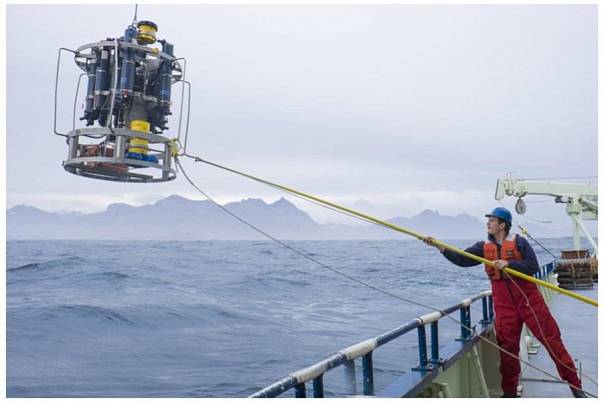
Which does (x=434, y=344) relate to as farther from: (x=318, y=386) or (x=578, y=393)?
(x=318, y=386)

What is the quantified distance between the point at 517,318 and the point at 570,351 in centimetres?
395

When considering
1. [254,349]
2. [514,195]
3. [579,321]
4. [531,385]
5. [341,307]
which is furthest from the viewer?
[341,307]

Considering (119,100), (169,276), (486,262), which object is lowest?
(169,276)

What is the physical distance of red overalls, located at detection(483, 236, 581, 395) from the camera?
4863 millimetres

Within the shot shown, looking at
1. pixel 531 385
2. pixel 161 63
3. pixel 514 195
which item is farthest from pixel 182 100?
pixel 514 195

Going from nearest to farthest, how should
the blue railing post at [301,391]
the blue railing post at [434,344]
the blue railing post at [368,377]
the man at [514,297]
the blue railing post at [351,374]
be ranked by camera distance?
the blue railing post at [301,391], the blue railing post at [351,374], the blue railing post at [368,377], the man at [514,297], the blue railing post at [434,344]

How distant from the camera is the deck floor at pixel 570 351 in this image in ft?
19.6

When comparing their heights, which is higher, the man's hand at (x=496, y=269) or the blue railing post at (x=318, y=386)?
the man's hand at (x=496, y=269)

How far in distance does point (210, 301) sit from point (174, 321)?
554cm

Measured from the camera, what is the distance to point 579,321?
11.1 m

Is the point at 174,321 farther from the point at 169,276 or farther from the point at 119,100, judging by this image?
the point at 169,276

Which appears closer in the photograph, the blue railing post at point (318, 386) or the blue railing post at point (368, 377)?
the blue railing post at point (318, 386)

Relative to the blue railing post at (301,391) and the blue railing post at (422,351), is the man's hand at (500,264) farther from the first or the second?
the blue railing post at (301,391)

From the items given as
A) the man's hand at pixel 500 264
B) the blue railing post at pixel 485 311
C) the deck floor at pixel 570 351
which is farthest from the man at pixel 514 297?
the blue railing post at pixel 485 311
